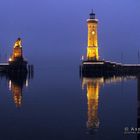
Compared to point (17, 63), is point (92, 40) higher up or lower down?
higher up

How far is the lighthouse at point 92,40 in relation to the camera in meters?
82.2

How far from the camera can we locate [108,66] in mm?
87312

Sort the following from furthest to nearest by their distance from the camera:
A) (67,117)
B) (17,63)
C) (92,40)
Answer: (92,40) → (17,63) → (67,117)

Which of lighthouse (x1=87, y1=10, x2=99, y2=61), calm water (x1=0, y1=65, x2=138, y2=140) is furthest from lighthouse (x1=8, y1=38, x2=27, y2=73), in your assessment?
calm water (x1=0, y1=65, x2=138, y2=140)

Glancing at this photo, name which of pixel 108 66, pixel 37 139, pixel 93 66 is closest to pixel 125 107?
pixel 37 139

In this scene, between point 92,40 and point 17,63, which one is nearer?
point 17,63

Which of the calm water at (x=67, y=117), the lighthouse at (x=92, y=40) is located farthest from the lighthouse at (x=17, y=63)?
the calm water at (x=67, y=117)

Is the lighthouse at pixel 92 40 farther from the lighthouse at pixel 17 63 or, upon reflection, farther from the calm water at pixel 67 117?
the calm water at pixel 67 117

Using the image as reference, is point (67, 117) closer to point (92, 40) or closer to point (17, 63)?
point (17, 63)

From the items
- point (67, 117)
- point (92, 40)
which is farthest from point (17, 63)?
point (67, 117)

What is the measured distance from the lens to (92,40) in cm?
8519

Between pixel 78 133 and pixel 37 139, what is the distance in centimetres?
210

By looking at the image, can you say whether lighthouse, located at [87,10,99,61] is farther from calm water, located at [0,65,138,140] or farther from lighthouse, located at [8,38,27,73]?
calm water, located at [0,65,138,140]

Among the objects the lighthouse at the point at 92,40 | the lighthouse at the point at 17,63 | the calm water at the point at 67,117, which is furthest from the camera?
the lighthouse at the point at 92,40
